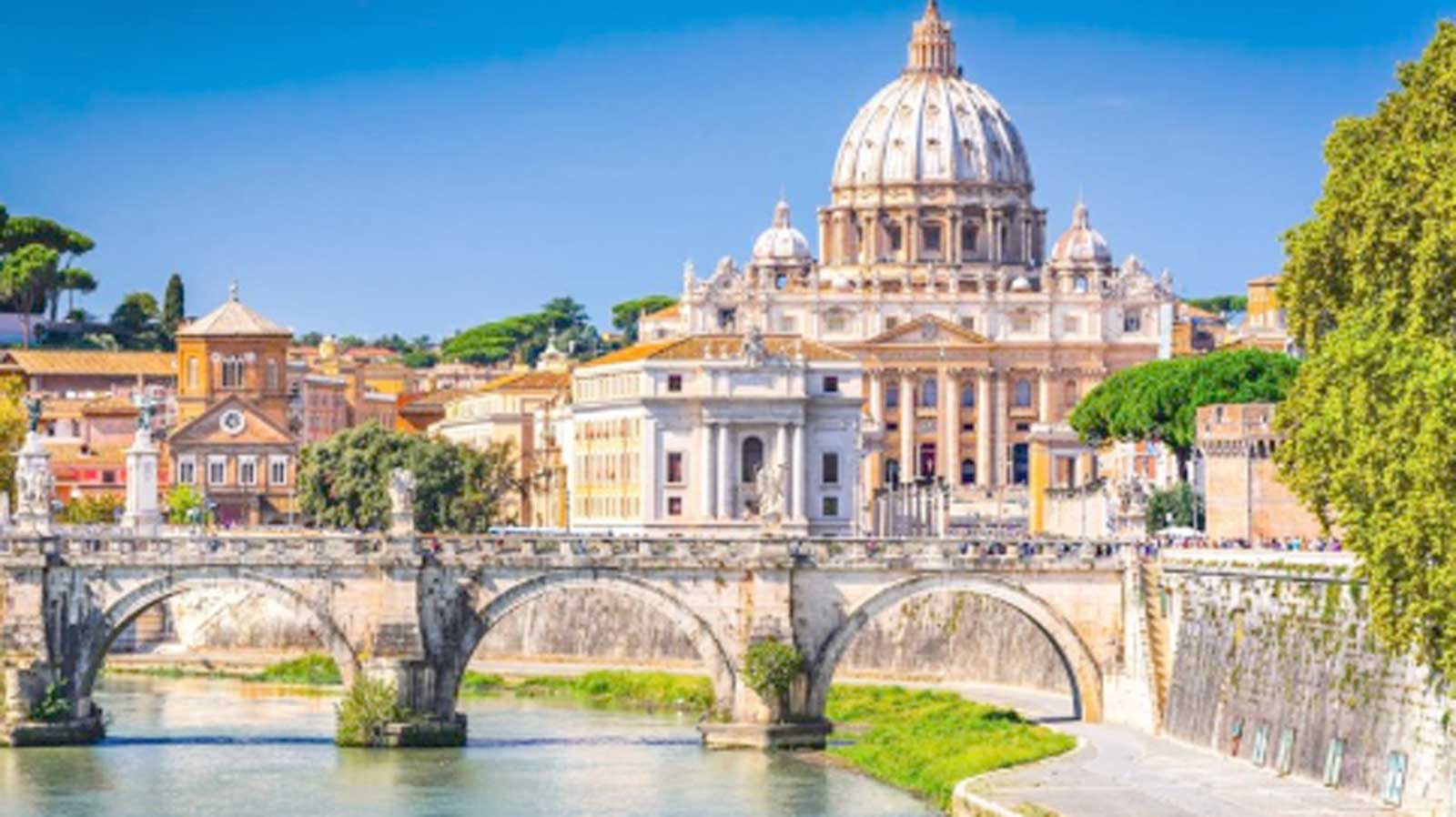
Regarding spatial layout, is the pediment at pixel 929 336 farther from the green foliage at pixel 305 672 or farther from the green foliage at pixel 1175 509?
the green foliage at pixel 305 672

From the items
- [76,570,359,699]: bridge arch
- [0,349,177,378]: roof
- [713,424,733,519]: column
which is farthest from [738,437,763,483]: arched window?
[76,570,359,699]: bridge arch

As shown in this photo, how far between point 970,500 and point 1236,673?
7838 centimetres

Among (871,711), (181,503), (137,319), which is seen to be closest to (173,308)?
(137,319)

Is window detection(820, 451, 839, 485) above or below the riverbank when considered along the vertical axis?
above

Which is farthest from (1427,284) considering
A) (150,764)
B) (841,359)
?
(841,359)

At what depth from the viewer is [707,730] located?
66.1 metres

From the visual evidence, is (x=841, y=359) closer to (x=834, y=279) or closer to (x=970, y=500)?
(x=970, y=500)

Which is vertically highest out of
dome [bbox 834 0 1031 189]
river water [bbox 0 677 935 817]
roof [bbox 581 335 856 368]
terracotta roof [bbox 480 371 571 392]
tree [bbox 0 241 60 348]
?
dome [bbox 834 0 1031 189]

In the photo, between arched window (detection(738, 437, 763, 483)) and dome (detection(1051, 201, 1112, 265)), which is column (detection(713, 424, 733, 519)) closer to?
arched window (detection(738, 437, 763, 483))

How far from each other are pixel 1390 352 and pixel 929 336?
109271 mm

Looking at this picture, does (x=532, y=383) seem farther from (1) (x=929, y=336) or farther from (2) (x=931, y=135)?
(2) (x=931, y=135)

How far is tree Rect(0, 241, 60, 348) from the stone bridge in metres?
88.4

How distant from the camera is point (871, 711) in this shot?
71.9 m

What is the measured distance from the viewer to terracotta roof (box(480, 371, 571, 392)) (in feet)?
480
